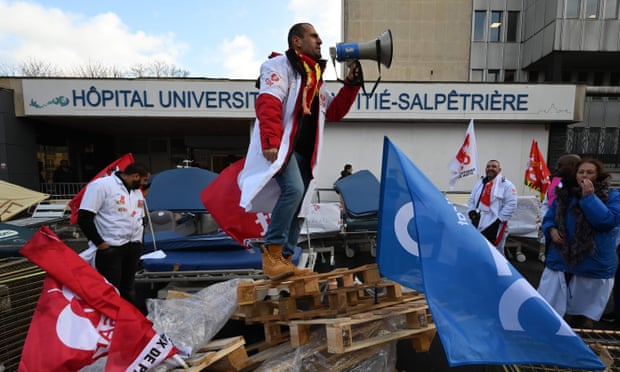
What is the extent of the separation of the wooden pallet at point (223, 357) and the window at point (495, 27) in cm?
2412

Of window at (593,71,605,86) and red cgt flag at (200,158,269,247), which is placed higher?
window at (593,71,605,86)

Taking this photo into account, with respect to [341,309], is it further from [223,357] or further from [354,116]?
[354,116]

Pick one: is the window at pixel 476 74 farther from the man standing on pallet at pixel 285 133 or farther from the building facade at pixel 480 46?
the man standing on pallet at pixel 285 133

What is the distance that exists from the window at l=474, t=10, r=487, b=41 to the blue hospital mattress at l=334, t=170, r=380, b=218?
18.4 meters

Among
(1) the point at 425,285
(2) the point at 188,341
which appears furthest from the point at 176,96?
(1) the point at 425,285

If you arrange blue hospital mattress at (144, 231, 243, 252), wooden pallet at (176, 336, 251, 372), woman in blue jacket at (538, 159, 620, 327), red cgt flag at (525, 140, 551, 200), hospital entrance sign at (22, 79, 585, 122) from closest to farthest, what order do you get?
wooden pallet at (176, 336, 251, 372) < woman in blue jacket at (538, 159, 620, 327) < blue hospital mattress at (144, 231, 243, 252) < red cgt flag at (525, 140, 551, 200) < hospital entrance sign at (22, 79, 585, 122)

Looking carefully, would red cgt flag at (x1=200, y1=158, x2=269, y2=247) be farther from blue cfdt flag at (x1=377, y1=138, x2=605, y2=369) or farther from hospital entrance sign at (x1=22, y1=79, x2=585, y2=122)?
hospital entrance sign at (x1=22, y1=79, x2=585, y2=122)

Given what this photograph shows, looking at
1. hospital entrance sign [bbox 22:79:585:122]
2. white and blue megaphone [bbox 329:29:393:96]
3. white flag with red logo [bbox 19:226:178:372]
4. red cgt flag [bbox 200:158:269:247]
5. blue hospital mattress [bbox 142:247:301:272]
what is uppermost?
hospital entrance sign [bbox 22:79:585:122]

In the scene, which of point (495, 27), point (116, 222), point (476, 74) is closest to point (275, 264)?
point (116, 222)

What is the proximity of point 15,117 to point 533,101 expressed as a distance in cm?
1753

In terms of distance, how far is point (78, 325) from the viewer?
1.83 m

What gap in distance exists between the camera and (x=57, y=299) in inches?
72.9

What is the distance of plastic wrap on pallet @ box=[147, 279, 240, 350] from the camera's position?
7.93ft

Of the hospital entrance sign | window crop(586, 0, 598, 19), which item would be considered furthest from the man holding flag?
window crop(586, 0, 598, 19)
